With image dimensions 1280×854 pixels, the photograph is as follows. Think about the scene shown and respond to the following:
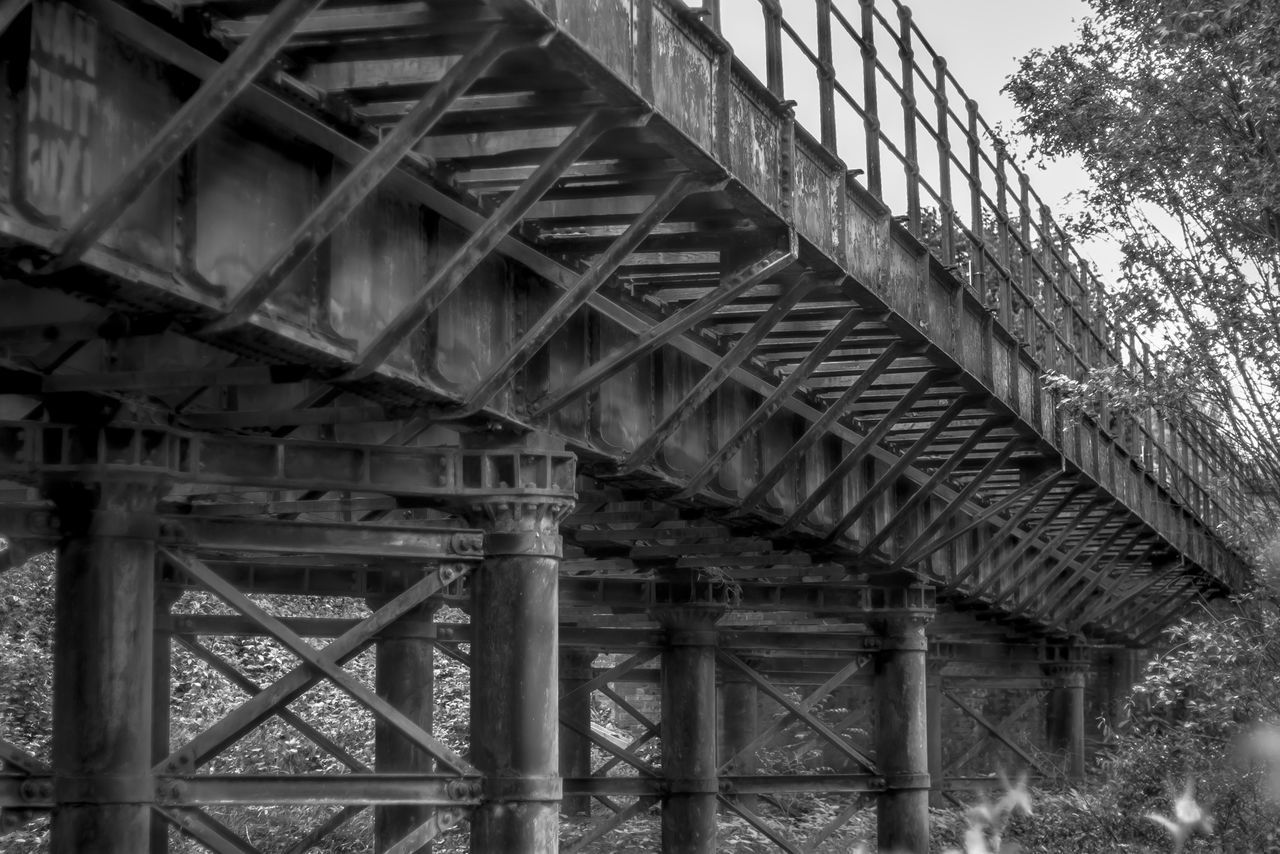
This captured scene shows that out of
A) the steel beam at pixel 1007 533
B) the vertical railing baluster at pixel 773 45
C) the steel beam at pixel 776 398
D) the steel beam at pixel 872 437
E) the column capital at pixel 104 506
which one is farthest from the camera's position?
the steel beam at pixel 1007 533

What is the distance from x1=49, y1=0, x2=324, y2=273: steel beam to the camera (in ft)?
24.5

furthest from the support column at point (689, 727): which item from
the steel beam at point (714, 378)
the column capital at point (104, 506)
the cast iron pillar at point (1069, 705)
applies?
the cast iron pillar at point (1069, 705)

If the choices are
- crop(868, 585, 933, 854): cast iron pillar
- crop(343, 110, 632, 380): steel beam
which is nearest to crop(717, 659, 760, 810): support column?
crop(868, 585, 933, 854): cast iron pillar

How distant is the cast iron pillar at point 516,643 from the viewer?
11539mm

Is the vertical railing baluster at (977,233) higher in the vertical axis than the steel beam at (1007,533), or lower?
higher

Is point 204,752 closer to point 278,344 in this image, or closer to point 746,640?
point 278,344

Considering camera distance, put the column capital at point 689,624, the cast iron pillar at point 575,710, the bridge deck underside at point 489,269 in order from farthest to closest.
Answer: the cast iron pillar at point 575,710 < the column capital at point 689,624 < the bridge deck underside at point 489,269

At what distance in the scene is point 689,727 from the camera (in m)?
19.9

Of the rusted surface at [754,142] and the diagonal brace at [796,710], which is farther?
the diagonal brace at [796,710]

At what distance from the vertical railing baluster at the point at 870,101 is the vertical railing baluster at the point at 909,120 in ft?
2.74

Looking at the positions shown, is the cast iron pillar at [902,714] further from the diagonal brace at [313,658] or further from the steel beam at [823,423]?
the diagonal brace at [313,658]

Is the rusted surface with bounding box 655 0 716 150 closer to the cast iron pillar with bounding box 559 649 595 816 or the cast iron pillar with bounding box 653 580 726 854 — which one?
the cast iron pillar with bounding box 653 580 726 854

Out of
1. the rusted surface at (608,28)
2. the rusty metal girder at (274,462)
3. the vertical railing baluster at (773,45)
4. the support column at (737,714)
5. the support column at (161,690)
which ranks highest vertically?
the vertical railing baluster at (773,45)

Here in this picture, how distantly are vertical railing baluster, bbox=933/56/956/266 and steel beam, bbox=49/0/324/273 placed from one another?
37.7 feet
